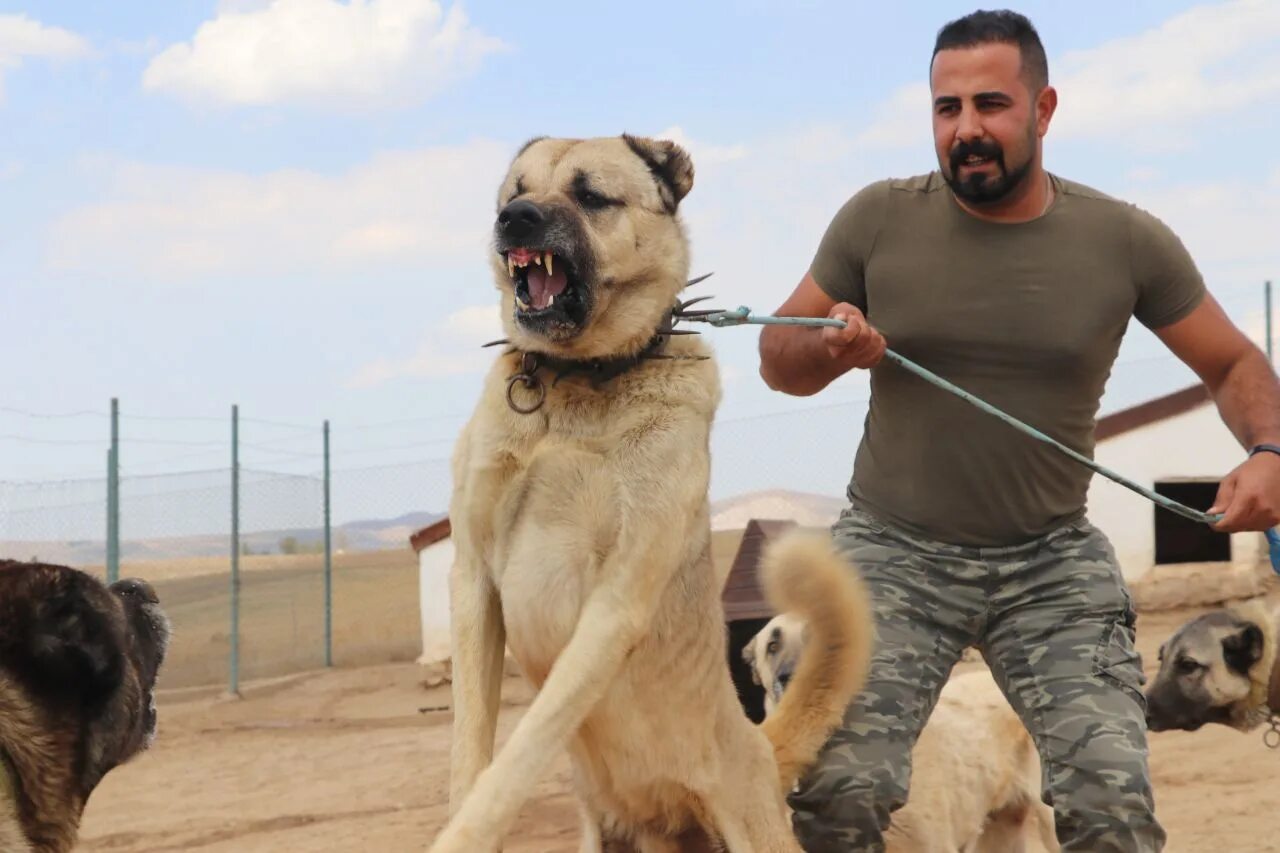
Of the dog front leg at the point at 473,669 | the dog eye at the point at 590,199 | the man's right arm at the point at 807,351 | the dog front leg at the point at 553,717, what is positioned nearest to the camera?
the dog front leg at the point at 553,717

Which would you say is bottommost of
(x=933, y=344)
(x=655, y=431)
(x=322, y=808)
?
(x=322, y=808)

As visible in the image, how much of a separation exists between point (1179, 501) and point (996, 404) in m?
10.8

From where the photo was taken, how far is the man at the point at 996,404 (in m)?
3.31

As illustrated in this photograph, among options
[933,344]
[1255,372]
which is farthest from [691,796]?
[1255,372]

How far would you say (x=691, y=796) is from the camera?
9.70ft

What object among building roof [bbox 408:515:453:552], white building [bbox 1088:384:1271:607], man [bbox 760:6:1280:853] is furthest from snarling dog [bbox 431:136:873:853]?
building roof [bbox 408:515:453:552]

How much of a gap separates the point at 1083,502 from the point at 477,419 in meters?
1.65

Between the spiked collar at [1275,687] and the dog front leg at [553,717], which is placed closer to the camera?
the dog front leg at [553,717]

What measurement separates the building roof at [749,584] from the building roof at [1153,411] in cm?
766

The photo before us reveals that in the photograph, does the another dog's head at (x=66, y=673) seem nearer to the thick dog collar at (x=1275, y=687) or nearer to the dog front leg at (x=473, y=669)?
the dog front leg at (x=473, y=669)

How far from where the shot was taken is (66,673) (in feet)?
10.2

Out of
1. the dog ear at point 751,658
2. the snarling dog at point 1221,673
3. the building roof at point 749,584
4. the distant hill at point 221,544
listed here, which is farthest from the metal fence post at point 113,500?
the snarling dog at point 1221,673

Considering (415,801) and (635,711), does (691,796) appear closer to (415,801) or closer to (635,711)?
(635,711)

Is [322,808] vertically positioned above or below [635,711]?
below
